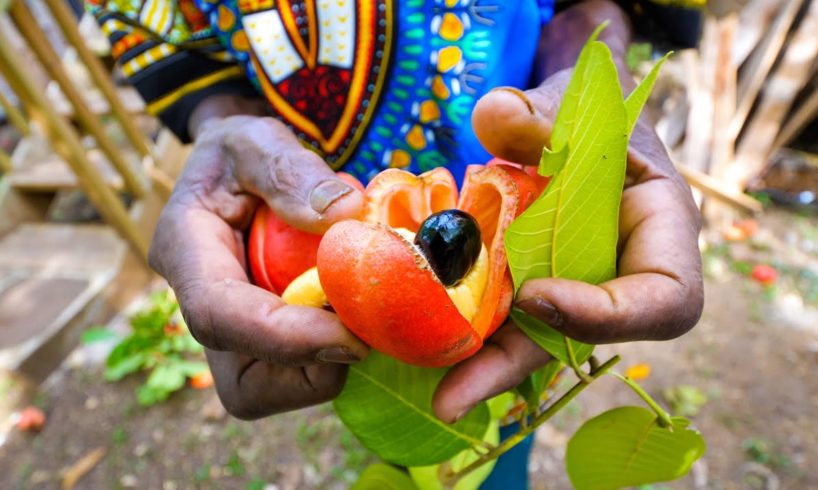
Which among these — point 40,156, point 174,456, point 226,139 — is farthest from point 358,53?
point 40,156

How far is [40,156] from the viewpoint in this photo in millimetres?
3146

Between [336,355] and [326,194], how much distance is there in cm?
17

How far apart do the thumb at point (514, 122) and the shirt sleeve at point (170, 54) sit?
0.60 meters

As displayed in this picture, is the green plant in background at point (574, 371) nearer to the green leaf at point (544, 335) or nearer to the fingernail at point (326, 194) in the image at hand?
the green leaf at point (544, 335)

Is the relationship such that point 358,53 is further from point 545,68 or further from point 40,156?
point 40,156

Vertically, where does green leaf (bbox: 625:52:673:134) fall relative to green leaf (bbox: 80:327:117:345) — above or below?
above

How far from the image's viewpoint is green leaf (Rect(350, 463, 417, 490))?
73 cm

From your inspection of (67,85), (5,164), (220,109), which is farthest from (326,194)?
(5,164)

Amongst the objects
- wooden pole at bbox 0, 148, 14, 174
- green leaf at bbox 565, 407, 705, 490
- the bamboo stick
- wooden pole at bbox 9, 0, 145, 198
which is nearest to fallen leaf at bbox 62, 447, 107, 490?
wooden pole at bbox 9, 0, 145, 198

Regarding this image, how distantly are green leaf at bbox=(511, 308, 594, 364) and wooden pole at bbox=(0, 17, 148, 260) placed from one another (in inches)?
90.4

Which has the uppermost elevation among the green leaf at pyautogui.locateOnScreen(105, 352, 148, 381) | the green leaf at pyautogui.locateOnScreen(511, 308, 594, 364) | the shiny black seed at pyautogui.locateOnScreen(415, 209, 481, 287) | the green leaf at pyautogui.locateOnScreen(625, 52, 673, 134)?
the green leaf at pyautogui.locateOnScreen(625, 52, 673, 134)

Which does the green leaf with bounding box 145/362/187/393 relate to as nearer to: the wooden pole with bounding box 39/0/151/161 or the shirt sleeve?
the wooden pole with bounding box 39/0/151/161

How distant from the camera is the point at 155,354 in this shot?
230cm

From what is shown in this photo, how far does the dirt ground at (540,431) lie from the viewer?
6.32 ft
